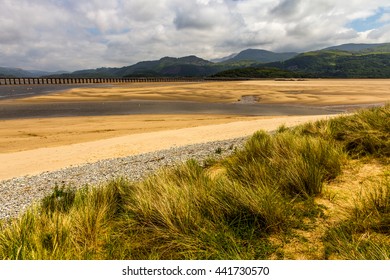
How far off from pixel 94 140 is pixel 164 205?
13793 millimetres

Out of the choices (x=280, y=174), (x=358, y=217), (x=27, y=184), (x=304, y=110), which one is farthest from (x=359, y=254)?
(x=304, y=110)

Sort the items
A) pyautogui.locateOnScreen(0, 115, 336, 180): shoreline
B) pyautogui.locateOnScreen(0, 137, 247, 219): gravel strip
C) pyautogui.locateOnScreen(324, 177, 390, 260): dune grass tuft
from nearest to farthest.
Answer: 1. pyautogui.locateOnScreen(324, 177, 390, 260): dune grass tuft
2. pyautogui.locateOnScreen(0, 137, 247, 219): gravel strip
3. pyautogui.locateOnScreen(0, 115, 336, 180): shoreline

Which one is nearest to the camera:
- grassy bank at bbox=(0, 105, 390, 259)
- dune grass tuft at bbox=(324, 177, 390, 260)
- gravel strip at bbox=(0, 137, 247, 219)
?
dune grass tuft at bbox=(324, 177, 390, 260)

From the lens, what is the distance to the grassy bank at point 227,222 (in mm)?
3205

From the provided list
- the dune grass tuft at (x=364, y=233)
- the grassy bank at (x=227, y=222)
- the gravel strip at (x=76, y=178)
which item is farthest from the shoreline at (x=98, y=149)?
the dune grass tuft at (x=364, y=233)

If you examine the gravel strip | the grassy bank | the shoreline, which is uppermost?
the grassy bank

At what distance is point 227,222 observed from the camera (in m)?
3.71

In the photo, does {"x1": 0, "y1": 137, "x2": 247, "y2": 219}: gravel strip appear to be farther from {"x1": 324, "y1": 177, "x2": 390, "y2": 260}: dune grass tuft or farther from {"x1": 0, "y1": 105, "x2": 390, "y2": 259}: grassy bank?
{"x1": 324, "y1": 177, "x2": 390, "y2": 260}: dune grass tuft

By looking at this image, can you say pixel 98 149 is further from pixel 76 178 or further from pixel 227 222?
pixel 227 222

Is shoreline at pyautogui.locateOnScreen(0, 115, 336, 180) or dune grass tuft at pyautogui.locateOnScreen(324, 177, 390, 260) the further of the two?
shoreline at pyautogui.locateOnScreen(0, 115, 336, 180)

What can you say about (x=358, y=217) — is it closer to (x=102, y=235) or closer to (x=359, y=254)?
(x=359, y=254)

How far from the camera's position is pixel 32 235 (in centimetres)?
329

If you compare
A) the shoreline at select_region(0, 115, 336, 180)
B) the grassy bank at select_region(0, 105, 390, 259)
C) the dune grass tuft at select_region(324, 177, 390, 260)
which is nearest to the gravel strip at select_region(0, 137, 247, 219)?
the shoreline at select_region(0, 115, 336, 180)

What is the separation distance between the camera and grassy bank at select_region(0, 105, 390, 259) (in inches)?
126
